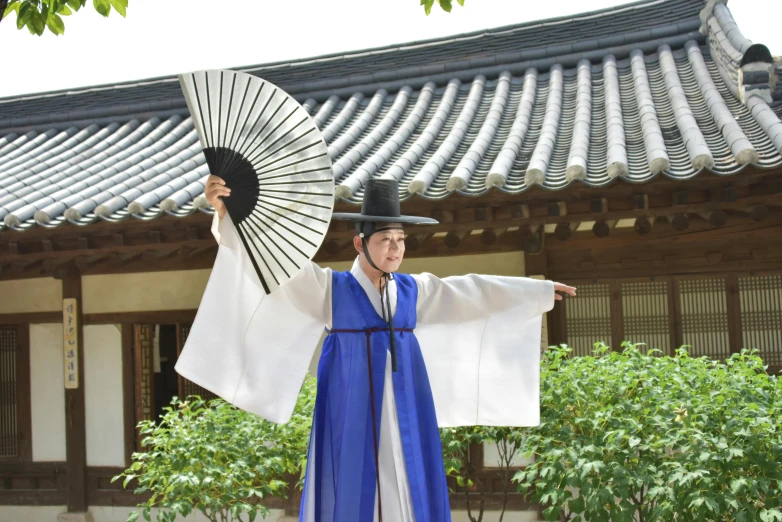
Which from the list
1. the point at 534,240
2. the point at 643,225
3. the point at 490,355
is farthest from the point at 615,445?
the point at 534,240

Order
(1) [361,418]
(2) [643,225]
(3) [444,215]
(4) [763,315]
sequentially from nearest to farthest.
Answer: (1) [361,418], (3) [444,215], (2) [643,225], (4) [763,315]

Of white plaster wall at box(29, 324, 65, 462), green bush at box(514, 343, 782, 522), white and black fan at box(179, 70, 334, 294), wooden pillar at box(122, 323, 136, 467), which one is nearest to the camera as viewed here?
white and black fan at box(179, 70, 334, 294)

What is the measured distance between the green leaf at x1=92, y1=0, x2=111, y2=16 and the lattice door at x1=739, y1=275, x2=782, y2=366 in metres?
4.57

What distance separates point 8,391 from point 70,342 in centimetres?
104

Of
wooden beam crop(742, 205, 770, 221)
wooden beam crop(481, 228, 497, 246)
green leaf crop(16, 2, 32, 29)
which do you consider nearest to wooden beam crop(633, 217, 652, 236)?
wooden beam crop(742, 205, 770, 221)

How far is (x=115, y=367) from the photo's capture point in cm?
763

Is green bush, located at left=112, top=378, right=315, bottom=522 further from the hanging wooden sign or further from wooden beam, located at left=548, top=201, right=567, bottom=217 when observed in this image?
the hanging wooden sign

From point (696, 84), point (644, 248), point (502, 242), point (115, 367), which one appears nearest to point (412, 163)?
point (502, 242)

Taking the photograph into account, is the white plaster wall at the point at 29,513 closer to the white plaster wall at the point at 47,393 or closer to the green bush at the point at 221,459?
the white plaster wall at the point at 47,393

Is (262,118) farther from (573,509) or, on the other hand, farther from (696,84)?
(696,84)

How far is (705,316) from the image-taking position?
630 cm

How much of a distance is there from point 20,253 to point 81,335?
1.08 meters

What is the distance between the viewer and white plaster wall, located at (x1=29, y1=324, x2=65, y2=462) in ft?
25.5

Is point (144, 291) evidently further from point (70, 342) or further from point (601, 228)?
point (601, 228)
